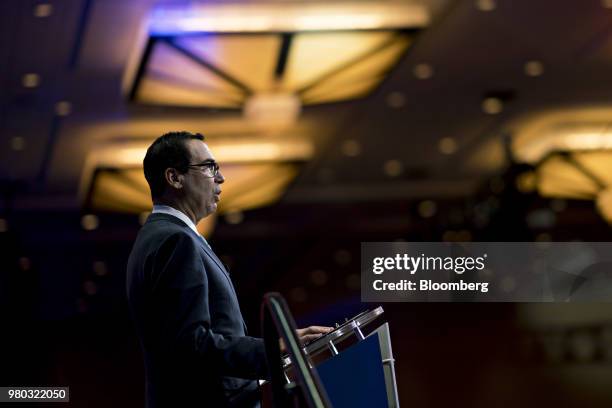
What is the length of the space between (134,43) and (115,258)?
3.55 feet

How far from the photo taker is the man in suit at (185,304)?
173 cm

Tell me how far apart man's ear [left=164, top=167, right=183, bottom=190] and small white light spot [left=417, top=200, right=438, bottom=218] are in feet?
9.43

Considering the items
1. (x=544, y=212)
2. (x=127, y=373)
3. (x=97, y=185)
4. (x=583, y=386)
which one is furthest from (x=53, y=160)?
(x=583, y=386)

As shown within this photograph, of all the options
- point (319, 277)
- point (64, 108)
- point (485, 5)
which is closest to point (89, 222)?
point (64, 108)

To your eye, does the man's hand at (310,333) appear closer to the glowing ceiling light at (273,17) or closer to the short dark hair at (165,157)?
the short dark hair at (165,157)

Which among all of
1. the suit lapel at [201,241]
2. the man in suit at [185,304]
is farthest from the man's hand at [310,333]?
the suit lapel at [201,241]

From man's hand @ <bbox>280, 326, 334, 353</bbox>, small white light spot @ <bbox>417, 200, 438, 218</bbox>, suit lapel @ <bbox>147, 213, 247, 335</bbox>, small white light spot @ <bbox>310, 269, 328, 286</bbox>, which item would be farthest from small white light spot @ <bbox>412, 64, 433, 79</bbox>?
man's hand @ <bbox>280, 326, 334, 353</bbox>

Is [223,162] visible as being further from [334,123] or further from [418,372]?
[418,372]

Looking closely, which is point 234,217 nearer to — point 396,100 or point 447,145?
point 396,100

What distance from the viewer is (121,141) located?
4805 mm

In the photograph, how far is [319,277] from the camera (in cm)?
481

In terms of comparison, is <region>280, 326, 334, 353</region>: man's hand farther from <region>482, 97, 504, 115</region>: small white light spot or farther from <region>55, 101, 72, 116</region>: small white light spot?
<region>55, 101, 72, 116</region>: small white light spot

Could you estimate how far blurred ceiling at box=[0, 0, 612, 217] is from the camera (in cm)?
477

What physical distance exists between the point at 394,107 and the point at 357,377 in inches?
121
